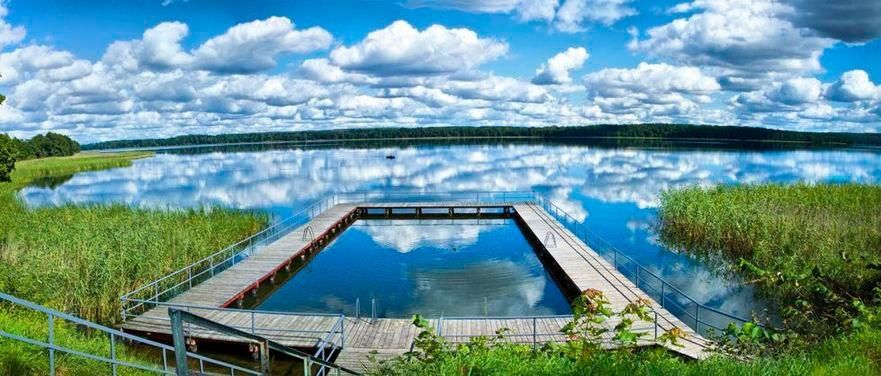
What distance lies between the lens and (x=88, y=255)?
754 inches

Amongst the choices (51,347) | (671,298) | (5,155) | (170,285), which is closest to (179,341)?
(51,347)

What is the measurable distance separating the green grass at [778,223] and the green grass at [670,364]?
11698 mm

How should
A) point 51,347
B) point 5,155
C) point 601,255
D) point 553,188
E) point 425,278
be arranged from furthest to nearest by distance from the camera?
point 553,188 → point 5,155 → point 601,255 → point 425,278 → point 51,347

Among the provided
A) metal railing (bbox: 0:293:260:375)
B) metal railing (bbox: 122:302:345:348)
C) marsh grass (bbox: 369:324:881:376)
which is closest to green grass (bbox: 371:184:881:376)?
marsh grass (bbox: 369:324:881:376)

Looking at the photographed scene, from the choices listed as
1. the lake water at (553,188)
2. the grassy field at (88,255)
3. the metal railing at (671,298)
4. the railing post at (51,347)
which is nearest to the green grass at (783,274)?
the lake water at (553,188)

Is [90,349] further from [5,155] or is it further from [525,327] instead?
[5,155]

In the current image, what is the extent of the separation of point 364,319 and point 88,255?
33.6 ft

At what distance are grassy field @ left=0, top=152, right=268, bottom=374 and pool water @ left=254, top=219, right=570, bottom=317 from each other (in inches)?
169

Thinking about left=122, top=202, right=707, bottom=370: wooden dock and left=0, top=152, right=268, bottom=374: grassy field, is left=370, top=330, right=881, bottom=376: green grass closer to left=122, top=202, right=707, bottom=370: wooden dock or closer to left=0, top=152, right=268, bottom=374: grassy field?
left=122, top=202, right=707, bottom=370: wooden dock

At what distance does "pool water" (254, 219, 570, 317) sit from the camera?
1930 cm

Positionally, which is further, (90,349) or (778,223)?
(778,223)

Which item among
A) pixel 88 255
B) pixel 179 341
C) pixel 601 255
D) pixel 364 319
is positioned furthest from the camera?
pixel 601 255

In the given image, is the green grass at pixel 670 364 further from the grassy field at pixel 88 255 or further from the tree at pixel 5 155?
the tree at pixel 5 155

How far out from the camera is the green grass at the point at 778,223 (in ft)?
69.3
